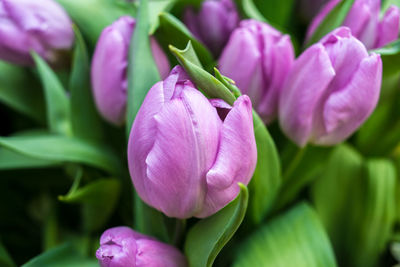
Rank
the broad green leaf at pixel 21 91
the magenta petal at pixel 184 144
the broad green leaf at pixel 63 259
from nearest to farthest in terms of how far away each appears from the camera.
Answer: the magenta petal at pixel 184 144
the broad green leaf at pixel 63 259
the broad green leaf at pixel 21 91

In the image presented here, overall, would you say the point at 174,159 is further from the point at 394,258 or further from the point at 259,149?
the point at 394,258

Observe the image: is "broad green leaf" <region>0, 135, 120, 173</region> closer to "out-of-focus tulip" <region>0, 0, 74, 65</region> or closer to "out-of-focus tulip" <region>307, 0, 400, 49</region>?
"out-of-focus tulip" <region>0, 0, 74, 65</region>

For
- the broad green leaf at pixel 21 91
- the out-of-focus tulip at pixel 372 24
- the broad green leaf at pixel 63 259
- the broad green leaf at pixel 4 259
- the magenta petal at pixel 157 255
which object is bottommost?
the broad green leaf at pixel 4 259

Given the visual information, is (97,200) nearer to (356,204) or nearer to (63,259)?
(63,259)

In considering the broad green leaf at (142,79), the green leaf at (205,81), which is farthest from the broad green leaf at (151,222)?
the green leaf at (205,81)

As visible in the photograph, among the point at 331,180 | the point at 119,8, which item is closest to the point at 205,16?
the point at 119,8

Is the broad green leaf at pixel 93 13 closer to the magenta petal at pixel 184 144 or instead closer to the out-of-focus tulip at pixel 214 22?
the out-of-focus tulip at pixel 214 22

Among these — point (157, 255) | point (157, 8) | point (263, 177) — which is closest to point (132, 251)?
point (157, 255)
